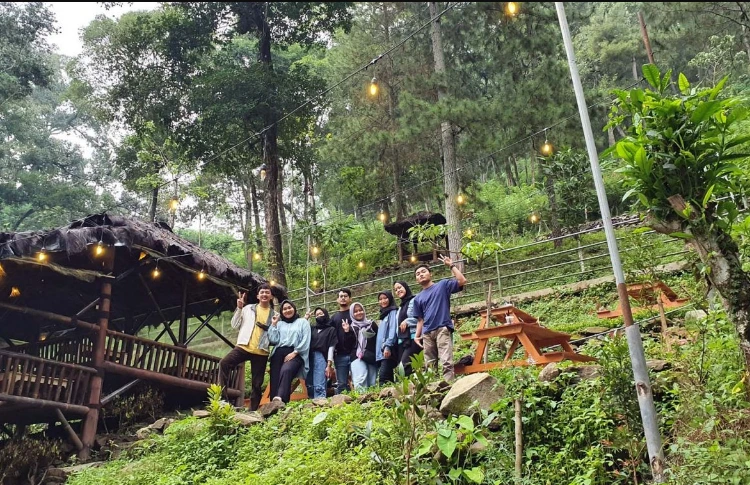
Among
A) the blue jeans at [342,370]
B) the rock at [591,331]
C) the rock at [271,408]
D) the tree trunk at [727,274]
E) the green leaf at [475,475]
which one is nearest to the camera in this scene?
the tree trunk at [727,274]

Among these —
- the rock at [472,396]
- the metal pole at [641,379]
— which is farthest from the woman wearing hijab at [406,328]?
the metal pole at [641,379]

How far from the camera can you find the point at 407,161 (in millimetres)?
23016

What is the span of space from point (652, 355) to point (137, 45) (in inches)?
778

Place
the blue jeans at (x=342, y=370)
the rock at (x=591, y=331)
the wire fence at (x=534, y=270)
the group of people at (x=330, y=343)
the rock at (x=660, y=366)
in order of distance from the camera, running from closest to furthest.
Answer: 1. the rock at (x=660, y=366)
2. the group of people at (x=330, y=343)
3. the blue jeans at (x=342, y=370)
4. the rock at (x=591, y=331)
5. the wire fence at (x=534, y=270)

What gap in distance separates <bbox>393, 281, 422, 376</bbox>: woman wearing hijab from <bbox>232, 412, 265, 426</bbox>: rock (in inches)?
70.6

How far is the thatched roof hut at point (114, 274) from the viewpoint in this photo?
856 cm

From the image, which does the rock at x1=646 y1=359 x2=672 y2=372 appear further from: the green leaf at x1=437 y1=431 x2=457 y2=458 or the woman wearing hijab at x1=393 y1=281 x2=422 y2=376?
the woman wearing hijab at x1=393 y1=281 x2=422 y2=376

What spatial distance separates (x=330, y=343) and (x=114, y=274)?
4.87 meters

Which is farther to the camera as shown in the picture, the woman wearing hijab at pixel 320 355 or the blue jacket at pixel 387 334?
the woman wearing hijab at pixel 320 355

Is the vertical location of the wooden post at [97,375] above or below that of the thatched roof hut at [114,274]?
below

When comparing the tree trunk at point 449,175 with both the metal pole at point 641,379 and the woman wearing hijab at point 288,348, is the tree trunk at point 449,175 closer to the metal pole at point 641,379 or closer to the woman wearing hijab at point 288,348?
the woman wearing hijab at point 288,348

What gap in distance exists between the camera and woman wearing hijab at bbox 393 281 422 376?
7.05m

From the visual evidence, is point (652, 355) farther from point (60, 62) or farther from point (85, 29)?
point (60, 62)

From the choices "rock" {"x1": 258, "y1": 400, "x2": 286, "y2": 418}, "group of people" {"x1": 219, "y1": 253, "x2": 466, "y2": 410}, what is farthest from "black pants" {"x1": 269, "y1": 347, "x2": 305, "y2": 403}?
"rock" {"x1": 258, "y1": 400, "x2": 286, "y2": 418}
